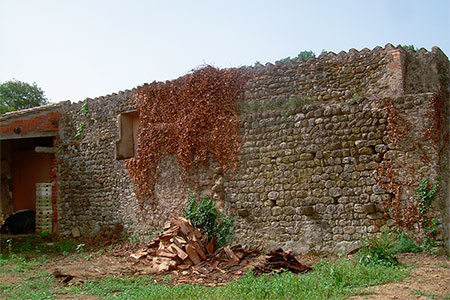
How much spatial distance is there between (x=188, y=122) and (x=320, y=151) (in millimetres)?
3621

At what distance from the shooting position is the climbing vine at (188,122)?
10195 mm

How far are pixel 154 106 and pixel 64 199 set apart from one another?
514 centimetres

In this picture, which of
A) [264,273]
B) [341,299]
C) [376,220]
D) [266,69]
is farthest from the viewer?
[266,69]

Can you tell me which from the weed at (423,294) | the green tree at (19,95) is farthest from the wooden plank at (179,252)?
the green tree at (19,95)

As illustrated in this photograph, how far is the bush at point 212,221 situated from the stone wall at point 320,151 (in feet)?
0.75

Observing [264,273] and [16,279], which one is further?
[16,279]

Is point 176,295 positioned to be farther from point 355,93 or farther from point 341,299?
point 355,93

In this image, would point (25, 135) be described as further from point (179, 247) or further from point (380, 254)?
point (380, 254)

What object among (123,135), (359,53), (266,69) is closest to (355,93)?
(359,53)

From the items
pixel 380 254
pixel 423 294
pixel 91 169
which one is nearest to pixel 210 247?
pixel 380 254

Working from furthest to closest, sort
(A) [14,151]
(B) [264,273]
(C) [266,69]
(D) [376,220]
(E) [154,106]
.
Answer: (A) [14,151] → (E) [154,106] → (C) [266,69] → (D) [376,220] → (B) [264,273]

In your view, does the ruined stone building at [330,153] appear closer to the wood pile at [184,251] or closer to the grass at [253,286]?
the wood pile at [184,251]

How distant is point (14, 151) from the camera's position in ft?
56.7

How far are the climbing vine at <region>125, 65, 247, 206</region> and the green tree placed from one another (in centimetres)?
1933
